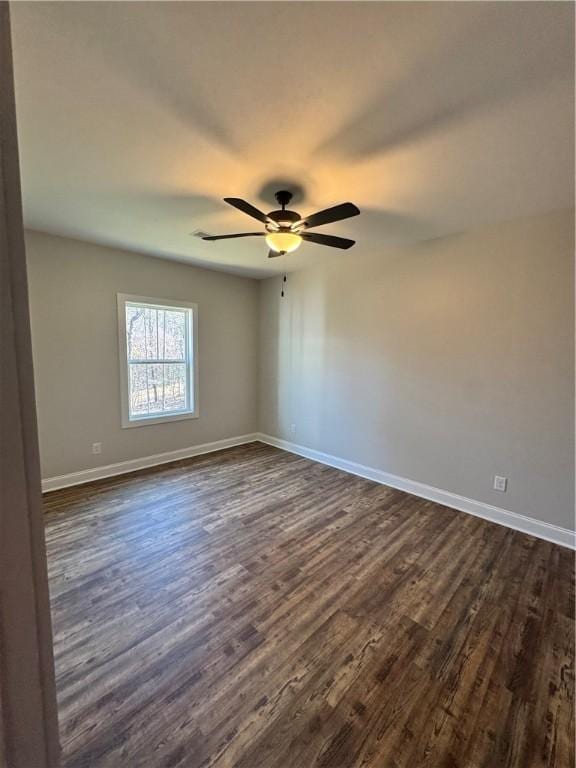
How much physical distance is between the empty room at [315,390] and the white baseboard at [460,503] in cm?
2

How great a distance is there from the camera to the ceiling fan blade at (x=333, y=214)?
1.84 metres

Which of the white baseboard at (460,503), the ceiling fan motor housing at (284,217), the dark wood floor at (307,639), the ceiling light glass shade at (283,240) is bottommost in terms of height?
the dark wood floor at (307,639)

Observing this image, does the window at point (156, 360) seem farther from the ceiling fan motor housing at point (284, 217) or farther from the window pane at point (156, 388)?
the ceiling fan motor housing at point (284, 217)

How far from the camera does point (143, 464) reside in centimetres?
402

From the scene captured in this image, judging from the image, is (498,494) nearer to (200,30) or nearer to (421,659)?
(421,659)

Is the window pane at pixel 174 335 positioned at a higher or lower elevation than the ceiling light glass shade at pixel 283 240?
lower

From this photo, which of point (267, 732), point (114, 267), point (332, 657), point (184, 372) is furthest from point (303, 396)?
point (267, 732)

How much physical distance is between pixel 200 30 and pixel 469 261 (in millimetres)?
2663

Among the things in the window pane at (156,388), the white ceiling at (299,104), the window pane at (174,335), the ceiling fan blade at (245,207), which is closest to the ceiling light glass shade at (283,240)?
the ceiling fan blade at (245,207)

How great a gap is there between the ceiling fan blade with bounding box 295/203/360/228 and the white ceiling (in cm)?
30

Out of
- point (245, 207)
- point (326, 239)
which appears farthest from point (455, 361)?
point (245, 207)

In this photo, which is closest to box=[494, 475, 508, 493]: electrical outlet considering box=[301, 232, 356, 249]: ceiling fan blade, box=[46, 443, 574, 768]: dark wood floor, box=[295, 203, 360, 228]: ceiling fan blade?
box=[46, 443, 574, 768]: dark wood floor

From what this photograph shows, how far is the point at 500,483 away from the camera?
9.52ft

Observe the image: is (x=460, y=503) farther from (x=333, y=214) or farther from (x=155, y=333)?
(x=155, y=333)
